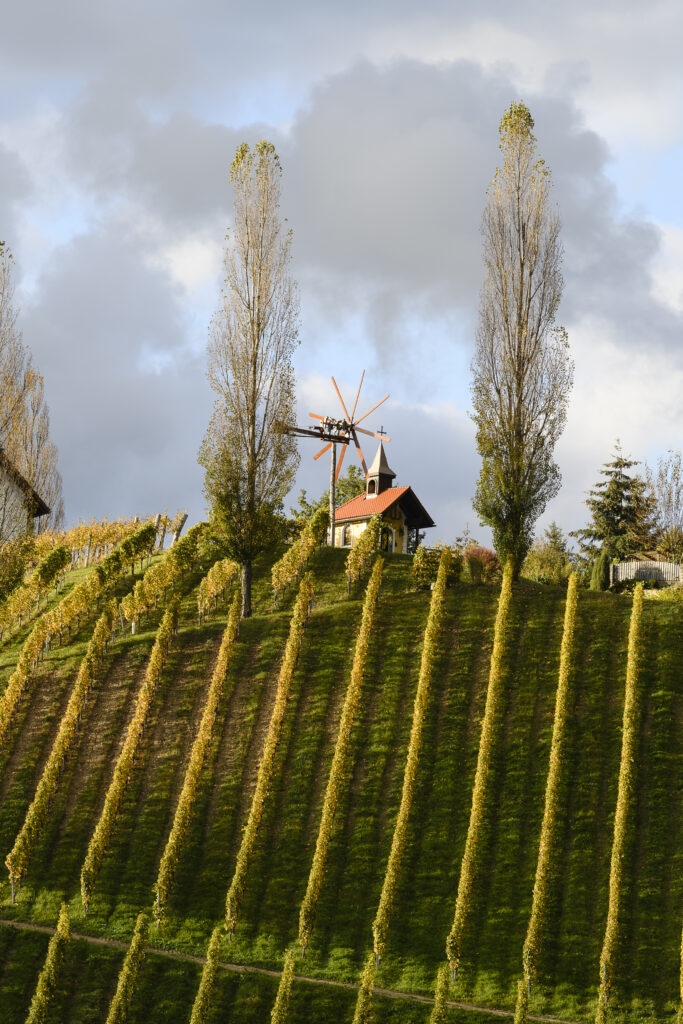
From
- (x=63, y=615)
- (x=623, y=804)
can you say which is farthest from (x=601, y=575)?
(x=63, y=615)

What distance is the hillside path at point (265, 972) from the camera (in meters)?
21.0

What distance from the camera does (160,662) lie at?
101 ft

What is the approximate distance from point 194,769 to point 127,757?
1984mm

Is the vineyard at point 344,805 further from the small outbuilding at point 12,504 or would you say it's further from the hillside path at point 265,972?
the small outbuilding at point 12,504

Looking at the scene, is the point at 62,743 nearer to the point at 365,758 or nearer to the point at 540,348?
the point at 365,758

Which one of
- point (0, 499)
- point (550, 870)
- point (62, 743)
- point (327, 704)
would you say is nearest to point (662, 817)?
point (550, 870)

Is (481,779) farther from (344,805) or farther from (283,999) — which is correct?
(283,999)

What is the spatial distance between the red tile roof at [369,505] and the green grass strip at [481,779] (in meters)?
14.0

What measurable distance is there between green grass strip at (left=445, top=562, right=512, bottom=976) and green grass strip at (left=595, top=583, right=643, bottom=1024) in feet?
10.3

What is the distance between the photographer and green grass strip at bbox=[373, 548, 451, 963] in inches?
899

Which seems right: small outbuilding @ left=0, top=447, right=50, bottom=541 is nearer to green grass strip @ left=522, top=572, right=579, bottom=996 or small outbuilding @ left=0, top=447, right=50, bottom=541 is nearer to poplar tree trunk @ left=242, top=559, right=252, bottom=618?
poplar tree trunk @ left=242, top=559, right=252, bottom=618

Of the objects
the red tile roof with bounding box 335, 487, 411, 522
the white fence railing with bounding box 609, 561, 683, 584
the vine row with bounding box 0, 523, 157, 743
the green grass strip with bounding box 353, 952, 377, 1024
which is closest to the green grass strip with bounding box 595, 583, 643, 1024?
the green grass strip with bounding box 353, 952, 377, 1024

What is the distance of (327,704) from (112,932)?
881 cm

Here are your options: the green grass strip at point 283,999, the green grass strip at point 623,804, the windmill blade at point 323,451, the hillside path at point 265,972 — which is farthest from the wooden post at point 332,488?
the green grass strip at point 283,999
